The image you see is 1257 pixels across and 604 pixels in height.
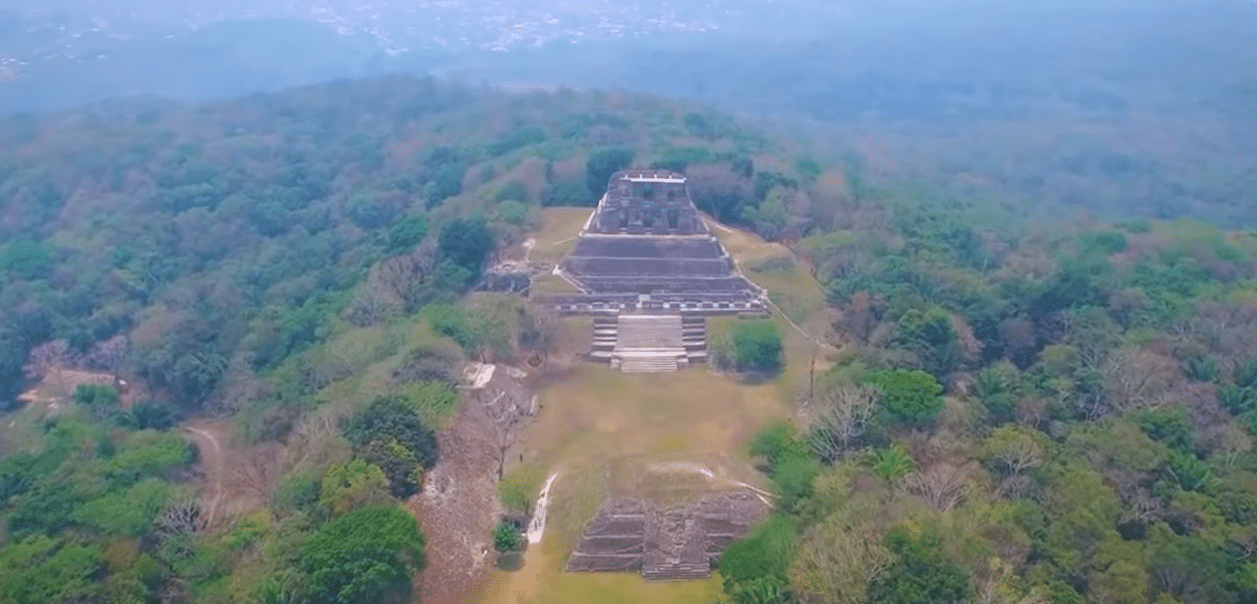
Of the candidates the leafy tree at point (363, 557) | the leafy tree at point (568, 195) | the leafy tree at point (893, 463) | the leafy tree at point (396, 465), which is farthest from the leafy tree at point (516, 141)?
the leafy tree at point (363, 557)

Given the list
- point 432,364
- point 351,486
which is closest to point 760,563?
point 351,486

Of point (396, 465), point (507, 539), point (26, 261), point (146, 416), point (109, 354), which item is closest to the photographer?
point (507, 539)

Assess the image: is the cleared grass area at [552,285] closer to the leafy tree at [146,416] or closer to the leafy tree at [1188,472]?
the leafy tree at [146,416]

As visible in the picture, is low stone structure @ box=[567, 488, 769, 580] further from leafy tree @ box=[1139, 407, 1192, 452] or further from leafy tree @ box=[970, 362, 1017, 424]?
leafy tree @ box=[1139, 407, 1192, 452]

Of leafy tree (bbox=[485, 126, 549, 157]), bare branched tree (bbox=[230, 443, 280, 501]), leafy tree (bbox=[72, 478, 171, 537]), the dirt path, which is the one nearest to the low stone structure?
bare branched tree (bbox=[230, 443, 280, 501])

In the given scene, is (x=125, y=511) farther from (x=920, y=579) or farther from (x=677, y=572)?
(x=920, y=579)
